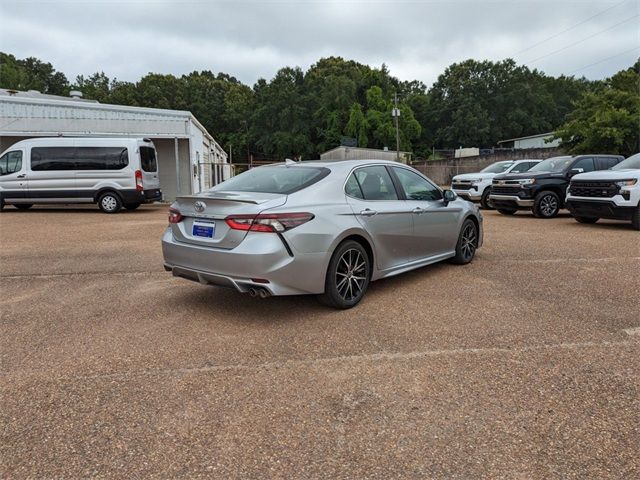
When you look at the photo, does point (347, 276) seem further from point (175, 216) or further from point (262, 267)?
point (175, 216)

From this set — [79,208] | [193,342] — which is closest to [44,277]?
[193,342]

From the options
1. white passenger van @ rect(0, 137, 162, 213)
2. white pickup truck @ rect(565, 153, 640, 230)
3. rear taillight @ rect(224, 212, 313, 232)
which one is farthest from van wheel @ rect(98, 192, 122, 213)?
white pickup truck @ rect(565, 153, 640, 230)

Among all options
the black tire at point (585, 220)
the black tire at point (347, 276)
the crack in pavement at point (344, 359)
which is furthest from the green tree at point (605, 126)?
the crack in pavement at point (344, 359)

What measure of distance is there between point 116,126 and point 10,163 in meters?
4.59

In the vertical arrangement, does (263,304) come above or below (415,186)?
below

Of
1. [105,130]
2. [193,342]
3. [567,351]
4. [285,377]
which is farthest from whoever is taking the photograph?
[105,130]

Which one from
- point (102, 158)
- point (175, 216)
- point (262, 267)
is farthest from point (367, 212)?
point (102, 158)

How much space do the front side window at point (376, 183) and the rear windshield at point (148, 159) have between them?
458 inches

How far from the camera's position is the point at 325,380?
3207 millimetres

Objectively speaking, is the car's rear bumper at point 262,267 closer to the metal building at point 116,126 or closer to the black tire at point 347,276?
the black tire at point 347,276

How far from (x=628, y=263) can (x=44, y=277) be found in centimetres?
796

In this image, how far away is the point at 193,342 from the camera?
387cm

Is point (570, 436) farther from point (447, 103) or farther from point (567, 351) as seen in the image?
point (447, 103)

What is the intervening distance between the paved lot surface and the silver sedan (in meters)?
0.40
